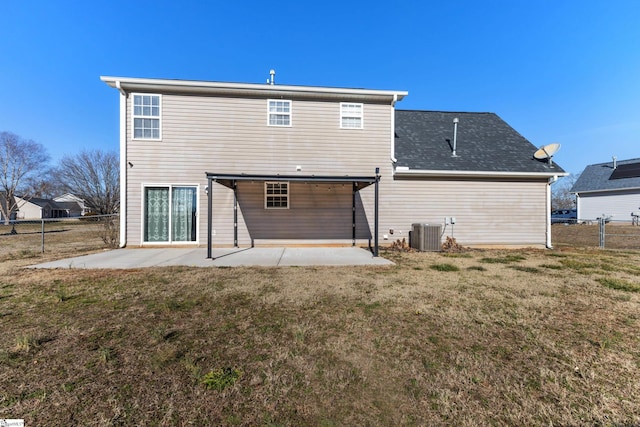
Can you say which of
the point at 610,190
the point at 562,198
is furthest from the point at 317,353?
the point at 562,198

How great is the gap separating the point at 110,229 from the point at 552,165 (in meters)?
16.5

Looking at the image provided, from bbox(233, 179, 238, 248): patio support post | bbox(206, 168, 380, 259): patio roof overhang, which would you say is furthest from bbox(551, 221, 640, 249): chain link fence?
bbox(233, 179, 238, 248): patio support post

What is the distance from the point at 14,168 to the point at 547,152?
5022cm

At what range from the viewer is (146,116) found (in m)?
8.97

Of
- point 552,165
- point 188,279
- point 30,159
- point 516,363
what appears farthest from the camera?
point 30,159

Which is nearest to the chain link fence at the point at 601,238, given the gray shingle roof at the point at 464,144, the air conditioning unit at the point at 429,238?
the gray shingle roof at the point at 464,144

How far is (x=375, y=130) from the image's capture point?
9758 mm

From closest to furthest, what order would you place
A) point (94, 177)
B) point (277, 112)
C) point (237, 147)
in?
point (237, 147) → point (277, 112) → point (94, 177)

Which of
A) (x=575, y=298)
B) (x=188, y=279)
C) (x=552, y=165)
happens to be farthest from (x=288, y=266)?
(x=552, y=165)

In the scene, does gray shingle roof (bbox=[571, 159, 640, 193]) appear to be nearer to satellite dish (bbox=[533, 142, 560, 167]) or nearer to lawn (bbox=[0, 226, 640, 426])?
satellite dish (bbox=[533, 142, 560, 167])

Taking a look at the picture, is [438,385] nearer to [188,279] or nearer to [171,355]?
[171,355]

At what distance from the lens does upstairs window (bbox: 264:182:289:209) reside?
947 centimetres

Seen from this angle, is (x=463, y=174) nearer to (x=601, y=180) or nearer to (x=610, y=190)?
(x=610, y=190)

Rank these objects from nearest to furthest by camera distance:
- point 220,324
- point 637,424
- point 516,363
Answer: point 637,424 < point 516,363 < point 220,324
